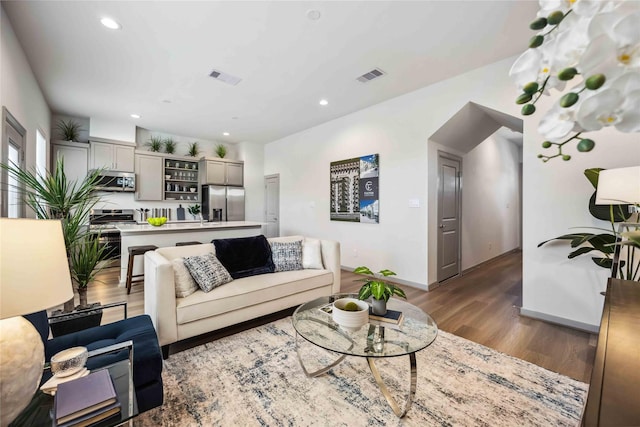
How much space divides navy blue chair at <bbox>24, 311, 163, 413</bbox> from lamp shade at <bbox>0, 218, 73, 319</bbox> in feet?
2.30

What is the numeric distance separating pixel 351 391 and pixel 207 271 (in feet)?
5.18

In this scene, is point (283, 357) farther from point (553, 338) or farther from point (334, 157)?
point (334, 157)

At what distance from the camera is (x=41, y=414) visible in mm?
1022

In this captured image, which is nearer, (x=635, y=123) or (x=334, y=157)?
(x=635, y=123)

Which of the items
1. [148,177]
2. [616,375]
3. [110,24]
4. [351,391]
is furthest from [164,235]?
[616,375]

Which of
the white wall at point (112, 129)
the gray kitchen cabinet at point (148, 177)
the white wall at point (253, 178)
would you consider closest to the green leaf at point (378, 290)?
the white wall at point (253, 178)

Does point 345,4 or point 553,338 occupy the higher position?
point 345,4

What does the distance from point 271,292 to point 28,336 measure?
6.20 ft

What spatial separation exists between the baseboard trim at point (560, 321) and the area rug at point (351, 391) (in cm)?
110

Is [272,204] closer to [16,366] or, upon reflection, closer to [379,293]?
[379,293]

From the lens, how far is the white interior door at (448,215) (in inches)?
165

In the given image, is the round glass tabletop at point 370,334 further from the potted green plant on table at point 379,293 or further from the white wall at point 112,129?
the white wall at point 112,129

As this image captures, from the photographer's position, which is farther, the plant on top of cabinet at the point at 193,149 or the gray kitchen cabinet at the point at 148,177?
the plant on top of cabinet at the point at 193,149

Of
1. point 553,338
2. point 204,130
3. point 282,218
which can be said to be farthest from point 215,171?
point 553,338
